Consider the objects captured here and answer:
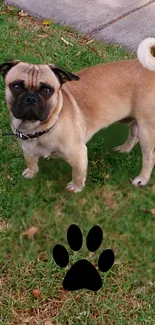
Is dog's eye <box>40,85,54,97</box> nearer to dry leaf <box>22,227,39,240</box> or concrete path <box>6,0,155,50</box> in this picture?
dry leaf <box>22,227,39,240</box>

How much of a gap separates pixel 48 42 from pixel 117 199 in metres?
1.94

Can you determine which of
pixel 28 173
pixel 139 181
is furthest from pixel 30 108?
pixel 139 181

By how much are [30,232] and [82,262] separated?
0.38m

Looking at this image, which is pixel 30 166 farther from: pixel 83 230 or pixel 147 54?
pixel 147 54

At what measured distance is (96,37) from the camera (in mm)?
4609

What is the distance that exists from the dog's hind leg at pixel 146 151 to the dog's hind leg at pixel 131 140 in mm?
248

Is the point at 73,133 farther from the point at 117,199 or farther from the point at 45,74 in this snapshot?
the point at 117,199

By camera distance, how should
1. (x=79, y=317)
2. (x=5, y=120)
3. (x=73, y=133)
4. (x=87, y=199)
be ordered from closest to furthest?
(x=79, y=317)
(x=73, y=133)
(x=87, y=199)
(x=5, y=120)

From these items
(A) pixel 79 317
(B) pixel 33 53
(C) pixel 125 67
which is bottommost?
(A) pixel 79 317

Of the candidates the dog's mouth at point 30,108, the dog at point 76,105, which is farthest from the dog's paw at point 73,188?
the dog's mouth at point 30,108

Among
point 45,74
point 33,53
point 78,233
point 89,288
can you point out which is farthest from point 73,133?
point 33,53

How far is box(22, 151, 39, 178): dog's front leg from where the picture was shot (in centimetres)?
312

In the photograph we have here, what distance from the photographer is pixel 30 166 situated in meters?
3.23

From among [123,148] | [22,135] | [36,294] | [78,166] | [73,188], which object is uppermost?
[22,135]
